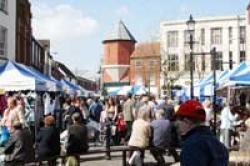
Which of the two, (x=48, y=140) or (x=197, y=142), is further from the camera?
(x=48, y=140)

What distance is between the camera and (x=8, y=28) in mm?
38719

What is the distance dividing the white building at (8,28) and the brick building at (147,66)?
210ft

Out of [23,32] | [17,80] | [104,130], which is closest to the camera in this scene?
[17,80]

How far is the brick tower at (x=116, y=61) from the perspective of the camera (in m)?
124

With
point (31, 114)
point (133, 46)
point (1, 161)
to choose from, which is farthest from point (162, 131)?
point (133, 46)

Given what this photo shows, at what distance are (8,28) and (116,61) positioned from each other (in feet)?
282

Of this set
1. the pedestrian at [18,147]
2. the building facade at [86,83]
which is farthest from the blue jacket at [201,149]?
the building facade at [86,83]

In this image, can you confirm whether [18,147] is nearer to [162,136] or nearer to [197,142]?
[162,136]

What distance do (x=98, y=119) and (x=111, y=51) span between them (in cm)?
10046

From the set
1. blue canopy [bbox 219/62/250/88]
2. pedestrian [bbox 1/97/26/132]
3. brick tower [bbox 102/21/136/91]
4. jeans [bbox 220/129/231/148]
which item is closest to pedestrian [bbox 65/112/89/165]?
pedestrian [bbox 1/97/26/132]

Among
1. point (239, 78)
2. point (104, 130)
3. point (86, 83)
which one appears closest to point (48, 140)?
point (239, 78)

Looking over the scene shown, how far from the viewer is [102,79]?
121m

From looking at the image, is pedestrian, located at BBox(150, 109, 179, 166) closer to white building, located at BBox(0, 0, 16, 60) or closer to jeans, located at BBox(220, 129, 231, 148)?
jeans, located at BBox(220, 129, 231, 148)

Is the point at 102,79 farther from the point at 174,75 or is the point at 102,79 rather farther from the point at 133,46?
the point at 174,75
